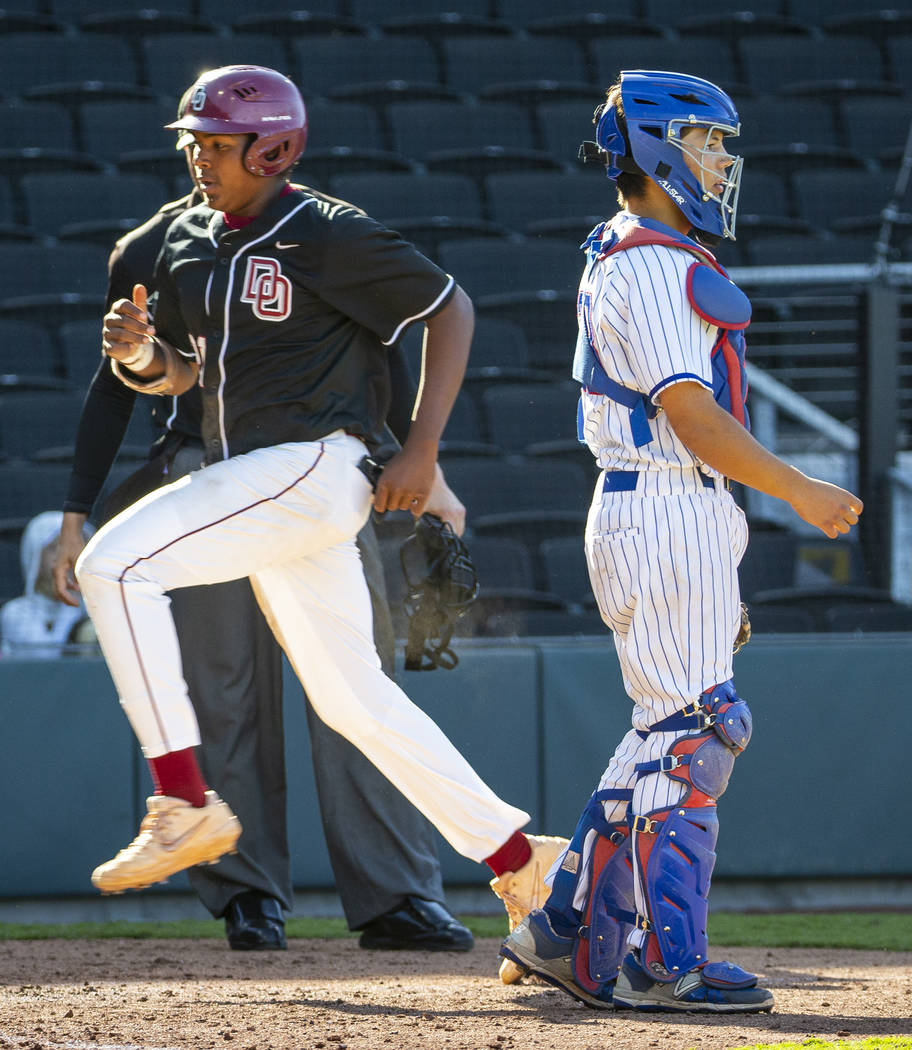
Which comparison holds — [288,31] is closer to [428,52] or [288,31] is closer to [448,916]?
[428,52]

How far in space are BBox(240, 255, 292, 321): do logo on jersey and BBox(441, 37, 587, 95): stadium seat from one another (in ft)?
23.6

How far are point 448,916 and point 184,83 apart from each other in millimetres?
6762

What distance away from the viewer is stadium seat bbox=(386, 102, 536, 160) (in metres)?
9.29

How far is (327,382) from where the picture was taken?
3191 millimetres

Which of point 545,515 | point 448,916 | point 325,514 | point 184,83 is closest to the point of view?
point 325,514

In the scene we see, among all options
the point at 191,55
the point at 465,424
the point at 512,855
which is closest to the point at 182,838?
the point at 512,855

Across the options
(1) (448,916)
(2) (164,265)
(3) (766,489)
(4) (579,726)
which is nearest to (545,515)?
(4) (579,726)

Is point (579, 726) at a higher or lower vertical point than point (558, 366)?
lower

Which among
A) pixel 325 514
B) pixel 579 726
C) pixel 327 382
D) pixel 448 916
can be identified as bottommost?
pixel 448 916

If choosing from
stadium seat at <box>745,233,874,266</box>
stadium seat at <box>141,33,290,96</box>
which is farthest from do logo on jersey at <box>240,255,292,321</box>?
stadium seat at <box>141,33,290,96</box>

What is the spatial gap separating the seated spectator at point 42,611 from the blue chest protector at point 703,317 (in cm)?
262

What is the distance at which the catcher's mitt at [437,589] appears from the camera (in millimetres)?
3543

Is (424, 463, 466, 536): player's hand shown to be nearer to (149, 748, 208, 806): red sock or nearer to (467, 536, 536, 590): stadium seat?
(149, 748, 208, 806): red sock

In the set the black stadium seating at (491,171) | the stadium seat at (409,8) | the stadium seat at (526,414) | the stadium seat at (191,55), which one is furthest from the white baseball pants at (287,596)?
the stadium seat at (409,8)
